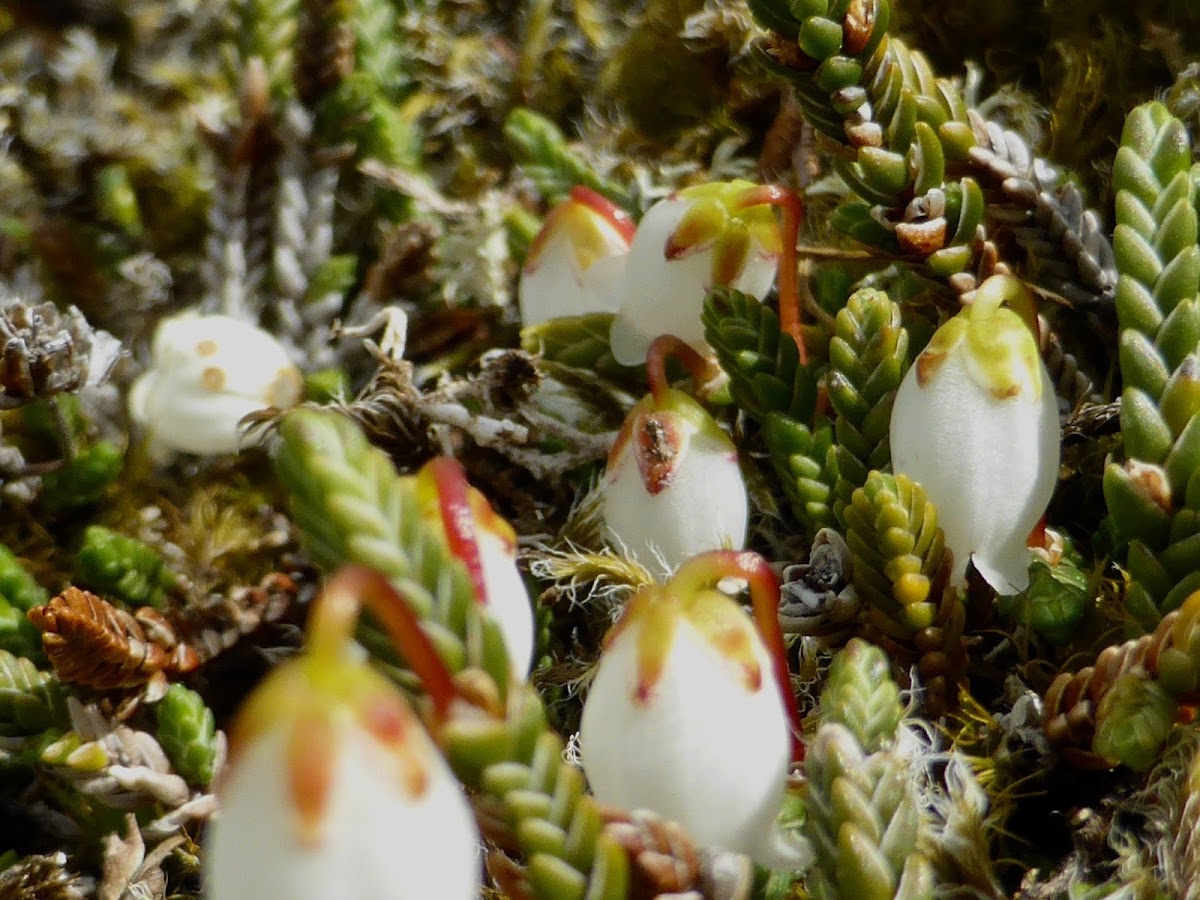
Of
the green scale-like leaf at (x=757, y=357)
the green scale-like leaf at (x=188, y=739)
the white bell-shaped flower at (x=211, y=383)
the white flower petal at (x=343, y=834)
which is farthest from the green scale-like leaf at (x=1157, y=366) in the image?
the white bell-shaped flower at (x=211, y=383)

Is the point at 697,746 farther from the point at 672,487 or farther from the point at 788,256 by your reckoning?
the point at 788,256

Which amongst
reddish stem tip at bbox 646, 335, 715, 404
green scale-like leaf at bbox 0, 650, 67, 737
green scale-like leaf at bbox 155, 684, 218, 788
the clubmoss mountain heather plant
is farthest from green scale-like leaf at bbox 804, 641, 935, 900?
green scale-like leaf at bbox 0, 650, 67, 737

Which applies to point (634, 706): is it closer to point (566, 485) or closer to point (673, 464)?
point (673, 464)

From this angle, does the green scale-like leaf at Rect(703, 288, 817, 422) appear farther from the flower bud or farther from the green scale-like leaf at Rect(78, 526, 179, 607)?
the green scale-like leaf at Rect(78, 526, 179, 607)

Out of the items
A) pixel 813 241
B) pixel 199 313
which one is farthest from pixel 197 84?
pixel 813 241

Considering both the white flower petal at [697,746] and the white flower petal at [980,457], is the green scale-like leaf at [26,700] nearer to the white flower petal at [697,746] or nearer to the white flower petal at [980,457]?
the white flower petal at [697,746]

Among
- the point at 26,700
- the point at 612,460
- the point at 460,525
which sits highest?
the point at 460,525

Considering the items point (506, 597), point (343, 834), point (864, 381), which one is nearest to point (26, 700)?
point (506, 597)
